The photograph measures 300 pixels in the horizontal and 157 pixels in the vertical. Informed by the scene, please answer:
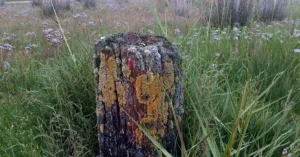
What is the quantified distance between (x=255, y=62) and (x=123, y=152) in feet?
5.47

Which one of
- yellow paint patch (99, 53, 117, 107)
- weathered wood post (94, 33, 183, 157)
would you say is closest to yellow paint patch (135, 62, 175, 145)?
weathered wood post (94, 33, 183, 157)

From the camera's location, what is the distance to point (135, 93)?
1687 mm

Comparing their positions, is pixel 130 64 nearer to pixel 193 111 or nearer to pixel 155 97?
pixel 155 97

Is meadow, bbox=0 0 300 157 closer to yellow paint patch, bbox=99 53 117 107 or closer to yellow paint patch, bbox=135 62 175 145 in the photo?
yellow paint patch, bbox=135 62 175 145

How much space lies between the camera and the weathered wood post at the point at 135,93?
1667 mm

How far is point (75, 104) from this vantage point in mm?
2152

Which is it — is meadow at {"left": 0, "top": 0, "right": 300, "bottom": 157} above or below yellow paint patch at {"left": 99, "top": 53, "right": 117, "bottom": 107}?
below

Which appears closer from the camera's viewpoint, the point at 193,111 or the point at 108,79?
the point at 108,79

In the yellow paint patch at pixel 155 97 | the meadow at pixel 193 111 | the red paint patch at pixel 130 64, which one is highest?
the red paint patch at pixel 130 64

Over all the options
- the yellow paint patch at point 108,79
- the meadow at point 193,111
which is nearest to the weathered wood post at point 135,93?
the yellow paint patch at point 108,79

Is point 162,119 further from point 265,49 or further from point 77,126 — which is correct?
point 265,49

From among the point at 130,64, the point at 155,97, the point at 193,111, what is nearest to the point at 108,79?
the point at 130,64

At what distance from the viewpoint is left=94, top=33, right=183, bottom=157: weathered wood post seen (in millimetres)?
1667

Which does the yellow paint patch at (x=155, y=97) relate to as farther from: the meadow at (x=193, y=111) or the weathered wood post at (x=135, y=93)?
the meadow at (x=193, y=111)
